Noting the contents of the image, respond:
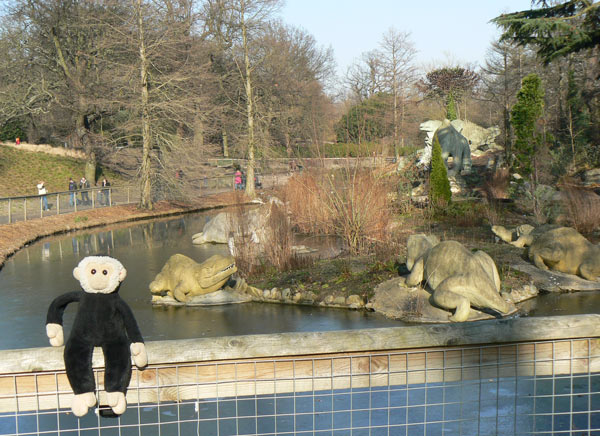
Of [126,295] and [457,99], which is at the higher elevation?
[457,99]

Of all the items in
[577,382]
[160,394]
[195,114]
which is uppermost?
[195,114]

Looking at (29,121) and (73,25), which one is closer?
(73,25)

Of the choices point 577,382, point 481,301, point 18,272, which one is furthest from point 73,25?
point 577,382

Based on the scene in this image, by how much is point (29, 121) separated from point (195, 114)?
1676 centimetres

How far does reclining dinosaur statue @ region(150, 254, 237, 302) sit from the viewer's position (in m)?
11.3

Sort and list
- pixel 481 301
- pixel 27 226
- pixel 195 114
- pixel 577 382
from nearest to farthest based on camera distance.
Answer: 1. pixel 577 382
2. pixel 481 301
3. pixel 27 226
4. pixel 195 114

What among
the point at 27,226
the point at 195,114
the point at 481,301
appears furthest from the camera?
the point at 195,114

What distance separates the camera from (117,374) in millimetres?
2771

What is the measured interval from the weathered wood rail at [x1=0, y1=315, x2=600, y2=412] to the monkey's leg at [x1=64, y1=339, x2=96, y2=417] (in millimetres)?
48

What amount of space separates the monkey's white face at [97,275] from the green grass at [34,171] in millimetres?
31598

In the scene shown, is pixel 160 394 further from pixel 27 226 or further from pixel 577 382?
pixel 27 226

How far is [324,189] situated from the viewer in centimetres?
1566

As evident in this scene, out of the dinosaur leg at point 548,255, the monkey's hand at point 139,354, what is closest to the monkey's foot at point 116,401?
the monkey's hand at point 139,354

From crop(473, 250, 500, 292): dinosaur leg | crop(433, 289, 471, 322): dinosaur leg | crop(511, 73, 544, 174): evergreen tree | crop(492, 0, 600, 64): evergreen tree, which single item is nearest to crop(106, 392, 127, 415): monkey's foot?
→ crop(433, 289, 471, 322): dinosaur leg
